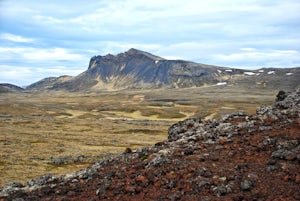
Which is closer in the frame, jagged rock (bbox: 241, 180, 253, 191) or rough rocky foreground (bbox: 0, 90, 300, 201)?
jagged rock (bbox: 241, 180, 253, 191)

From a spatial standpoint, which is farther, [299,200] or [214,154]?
[214,154]

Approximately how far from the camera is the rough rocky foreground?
18.2m

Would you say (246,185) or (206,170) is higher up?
(206,170)

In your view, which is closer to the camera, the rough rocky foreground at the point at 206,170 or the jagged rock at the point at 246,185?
the jagged rock at the point at 246,185

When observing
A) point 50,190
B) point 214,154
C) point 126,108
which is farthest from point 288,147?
point 126,108

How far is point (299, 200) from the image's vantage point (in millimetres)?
16062

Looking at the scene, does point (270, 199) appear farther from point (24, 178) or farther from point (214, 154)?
point (24, 178)

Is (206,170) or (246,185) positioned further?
(206,170)

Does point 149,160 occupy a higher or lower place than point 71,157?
higher

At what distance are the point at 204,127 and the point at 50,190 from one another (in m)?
12.6

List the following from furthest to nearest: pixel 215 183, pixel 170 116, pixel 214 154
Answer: pixel 170 116 → pixel 214 154 → pixel 215 183

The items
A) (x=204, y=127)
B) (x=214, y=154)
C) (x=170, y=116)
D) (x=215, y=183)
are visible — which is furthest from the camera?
(x=170, y=116)

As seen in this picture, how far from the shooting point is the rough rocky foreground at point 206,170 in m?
18.2

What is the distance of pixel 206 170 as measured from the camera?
66.4 ft
